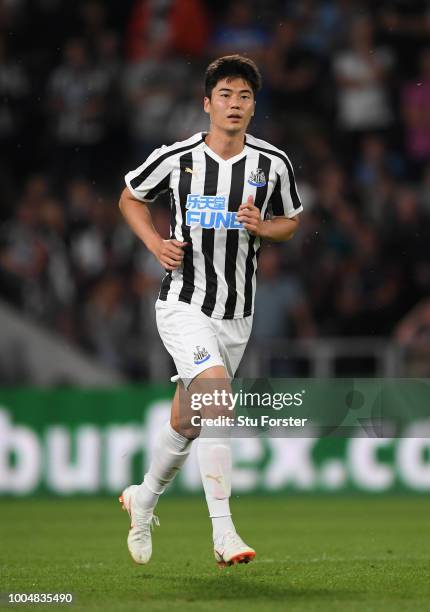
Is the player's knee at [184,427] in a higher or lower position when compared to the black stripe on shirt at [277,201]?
lower

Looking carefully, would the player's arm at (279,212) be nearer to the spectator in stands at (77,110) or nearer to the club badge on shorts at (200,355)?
the club badge on shorts at (200,355)

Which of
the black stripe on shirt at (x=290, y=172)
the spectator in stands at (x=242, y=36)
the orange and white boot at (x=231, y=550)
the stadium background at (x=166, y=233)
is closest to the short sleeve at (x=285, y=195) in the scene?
the black stripe on shirt at (x=290, y=172)

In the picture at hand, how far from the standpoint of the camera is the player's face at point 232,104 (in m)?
6.10

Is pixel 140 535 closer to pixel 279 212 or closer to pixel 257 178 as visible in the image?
pixel 279 212

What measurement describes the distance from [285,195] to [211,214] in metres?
0.41

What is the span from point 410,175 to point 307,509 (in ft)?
13.2

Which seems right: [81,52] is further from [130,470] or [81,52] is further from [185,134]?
[130,470]

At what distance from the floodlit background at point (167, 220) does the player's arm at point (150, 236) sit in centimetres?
505

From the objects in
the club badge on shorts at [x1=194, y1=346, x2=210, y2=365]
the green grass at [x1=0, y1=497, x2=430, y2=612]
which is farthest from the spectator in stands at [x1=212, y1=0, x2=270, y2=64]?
the club badge on shorts at [x1=194, y1=346, x2=210, y2=365]

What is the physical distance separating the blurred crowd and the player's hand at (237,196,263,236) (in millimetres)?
5673

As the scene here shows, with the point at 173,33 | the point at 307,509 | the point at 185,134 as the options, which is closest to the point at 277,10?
the point at 173,33

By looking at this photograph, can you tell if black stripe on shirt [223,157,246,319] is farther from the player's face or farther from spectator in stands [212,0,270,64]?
spectator in stands [212,0,270,64]

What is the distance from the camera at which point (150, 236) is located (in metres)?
6.26

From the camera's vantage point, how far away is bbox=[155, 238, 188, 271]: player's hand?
240 inches
